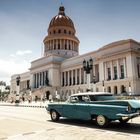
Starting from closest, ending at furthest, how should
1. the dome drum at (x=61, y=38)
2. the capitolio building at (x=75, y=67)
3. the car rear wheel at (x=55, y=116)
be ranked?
1. the car rear wheel at (x=55, y=116)
2. the capitolio building at (x=75, y=67)
3. the dome drum at (x=61, y=38)

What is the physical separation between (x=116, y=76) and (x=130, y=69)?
176 inches

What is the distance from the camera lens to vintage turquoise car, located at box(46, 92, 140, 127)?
8703 millimetres

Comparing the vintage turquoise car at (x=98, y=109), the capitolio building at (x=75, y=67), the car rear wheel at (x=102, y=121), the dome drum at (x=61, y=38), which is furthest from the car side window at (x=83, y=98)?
the dome drum at (x=61, y=38)

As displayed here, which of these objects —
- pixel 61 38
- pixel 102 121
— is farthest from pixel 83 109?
pixel 61 38

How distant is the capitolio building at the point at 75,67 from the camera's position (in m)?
45.2

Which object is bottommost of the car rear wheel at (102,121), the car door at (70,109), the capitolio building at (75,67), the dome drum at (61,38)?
the car rear wheel at (102,121)

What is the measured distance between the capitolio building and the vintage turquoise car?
17.2m

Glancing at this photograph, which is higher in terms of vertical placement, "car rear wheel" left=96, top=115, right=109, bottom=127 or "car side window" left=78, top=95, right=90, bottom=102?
"car side window" left=78, top=95, right=90, bottom=102

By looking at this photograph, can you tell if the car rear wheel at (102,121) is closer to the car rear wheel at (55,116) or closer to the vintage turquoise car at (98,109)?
the vintage turquoise car at (98,109)

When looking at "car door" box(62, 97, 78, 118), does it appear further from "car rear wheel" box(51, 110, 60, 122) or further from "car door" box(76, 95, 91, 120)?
"car rear wheel" box(51, 110, 60, 122)

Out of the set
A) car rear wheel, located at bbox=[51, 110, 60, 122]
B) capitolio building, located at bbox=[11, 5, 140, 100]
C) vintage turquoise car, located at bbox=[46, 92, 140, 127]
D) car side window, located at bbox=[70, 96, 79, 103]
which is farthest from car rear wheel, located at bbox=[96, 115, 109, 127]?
capitolio building, located at bbox=[11, 5, 140, 100]

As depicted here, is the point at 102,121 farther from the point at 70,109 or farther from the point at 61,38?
the point at 61,38

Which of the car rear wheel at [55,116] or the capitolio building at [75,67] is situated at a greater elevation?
the capitolio building at [75,67]

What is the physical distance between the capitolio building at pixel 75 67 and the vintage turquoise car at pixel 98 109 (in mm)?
17153
